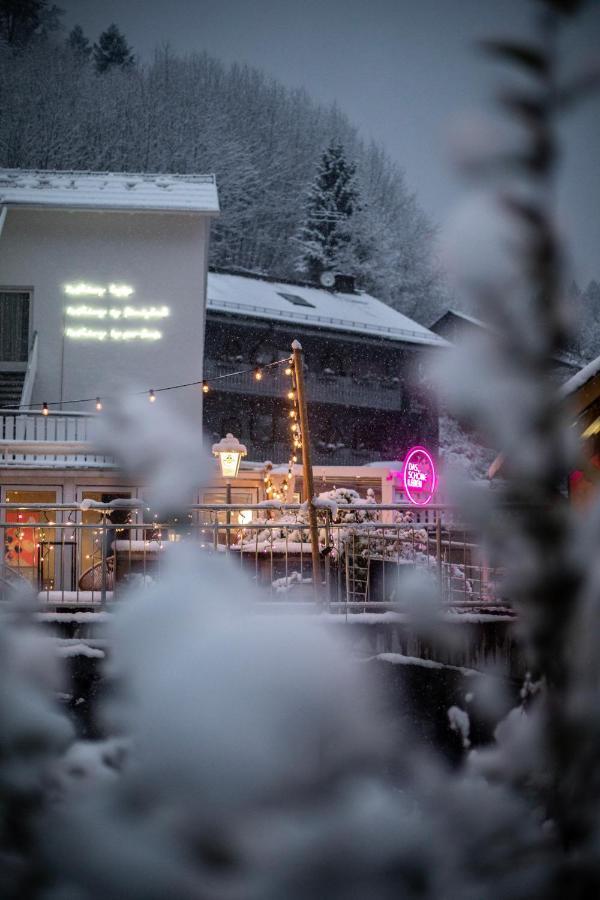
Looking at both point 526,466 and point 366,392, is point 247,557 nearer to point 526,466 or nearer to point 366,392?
point 526,466

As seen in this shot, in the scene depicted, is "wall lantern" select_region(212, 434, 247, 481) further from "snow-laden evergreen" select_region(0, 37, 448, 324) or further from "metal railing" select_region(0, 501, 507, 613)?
"snow-laden evergreen" select_region(0, 37, 448, 324)

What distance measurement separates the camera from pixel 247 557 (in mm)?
7141

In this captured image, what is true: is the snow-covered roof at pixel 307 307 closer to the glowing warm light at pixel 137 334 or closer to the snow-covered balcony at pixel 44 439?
the glowing warm light at pixel 137 334

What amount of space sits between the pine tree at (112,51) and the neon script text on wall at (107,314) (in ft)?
107

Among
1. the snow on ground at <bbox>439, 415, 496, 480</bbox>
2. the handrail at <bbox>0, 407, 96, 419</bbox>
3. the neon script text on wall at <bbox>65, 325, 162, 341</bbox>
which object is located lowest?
the snow on ground at <bbox>439, 415, 496, 480</bbox>

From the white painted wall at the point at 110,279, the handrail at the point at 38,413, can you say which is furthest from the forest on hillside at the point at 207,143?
the handrail at the point at 38,413

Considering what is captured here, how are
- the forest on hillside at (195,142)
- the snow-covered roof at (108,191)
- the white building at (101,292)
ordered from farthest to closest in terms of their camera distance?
the forest on hillside at (195,142) < the white building at (101,292) < the snow-covered roof at (108,191)

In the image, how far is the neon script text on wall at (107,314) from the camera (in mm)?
16719

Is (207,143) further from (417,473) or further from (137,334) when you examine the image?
(417,473)

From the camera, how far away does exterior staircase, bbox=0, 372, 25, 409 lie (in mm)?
16078

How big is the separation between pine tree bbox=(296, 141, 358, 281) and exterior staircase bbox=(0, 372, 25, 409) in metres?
18.8

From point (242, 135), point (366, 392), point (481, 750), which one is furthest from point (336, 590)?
point (242, 135)

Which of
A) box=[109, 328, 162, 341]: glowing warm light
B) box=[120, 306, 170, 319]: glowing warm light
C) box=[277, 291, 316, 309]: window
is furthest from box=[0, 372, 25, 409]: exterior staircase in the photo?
box=[277, 291, 316, 309]: window

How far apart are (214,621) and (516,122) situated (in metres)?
0.83
